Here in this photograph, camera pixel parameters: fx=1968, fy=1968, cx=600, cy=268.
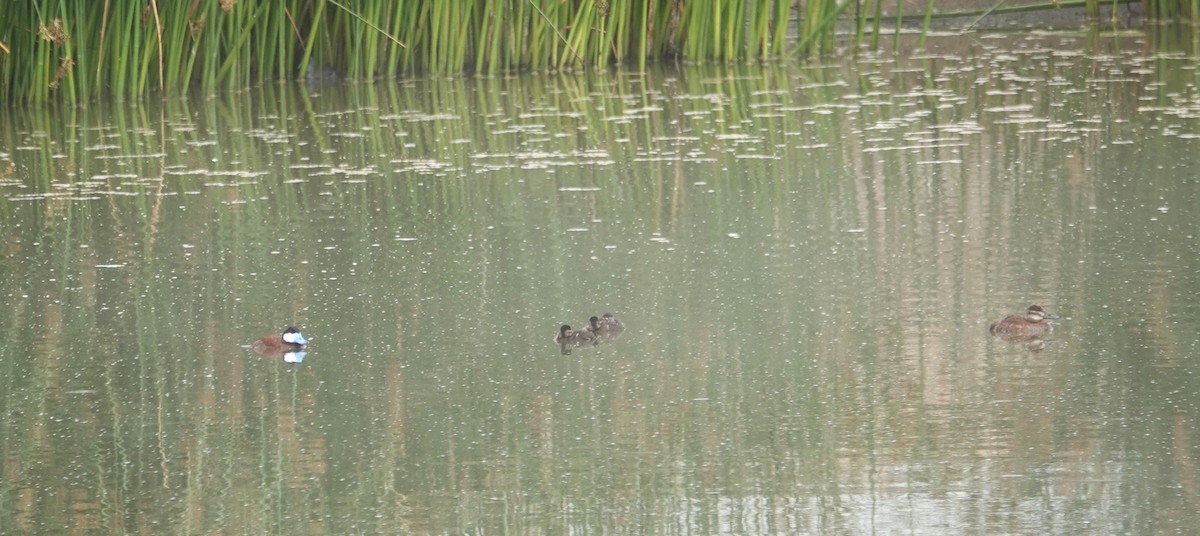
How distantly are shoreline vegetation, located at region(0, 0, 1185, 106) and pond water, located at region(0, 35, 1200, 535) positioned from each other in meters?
0.60

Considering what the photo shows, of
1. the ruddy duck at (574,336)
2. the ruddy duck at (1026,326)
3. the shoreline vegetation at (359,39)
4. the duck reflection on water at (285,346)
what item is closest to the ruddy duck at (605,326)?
the ruddy duck at (574,336)

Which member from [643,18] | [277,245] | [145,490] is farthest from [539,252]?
→ [643,18]

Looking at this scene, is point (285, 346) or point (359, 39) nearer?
point (285, 346)

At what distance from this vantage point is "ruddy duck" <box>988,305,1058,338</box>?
505 cm

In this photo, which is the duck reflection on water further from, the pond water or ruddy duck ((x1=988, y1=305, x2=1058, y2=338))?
ruddy duck ((x1=988, y1=305, x2=1058, y2=338))

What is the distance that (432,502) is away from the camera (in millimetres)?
4004

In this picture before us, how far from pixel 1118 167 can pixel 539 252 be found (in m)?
2.38

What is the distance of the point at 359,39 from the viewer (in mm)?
10828

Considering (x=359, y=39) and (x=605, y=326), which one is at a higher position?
(x=359, y=39)

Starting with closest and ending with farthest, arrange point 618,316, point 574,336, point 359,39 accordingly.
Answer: point 574,336 → point 618,316 → point 359,39

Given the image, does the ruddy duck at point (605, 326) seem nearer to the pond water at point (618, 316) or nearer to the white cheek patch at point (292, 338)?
the pond water at point (618, 316)

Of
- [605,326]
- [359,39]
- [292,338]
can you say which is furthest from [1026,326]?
[359,39]

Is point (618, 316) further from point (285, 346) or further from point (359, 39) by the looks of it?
point (359, 39)

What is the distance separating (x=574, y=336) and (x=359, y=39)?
5.99 metres
